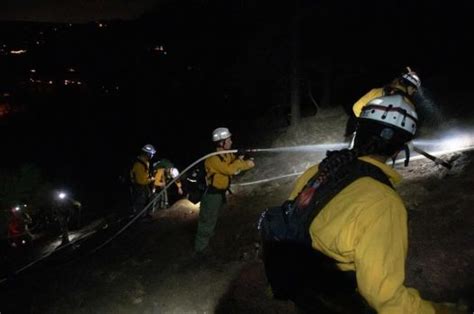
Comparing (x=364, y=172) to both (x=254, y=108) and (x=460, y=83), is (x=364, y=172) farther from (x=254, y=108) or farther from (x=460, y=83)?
(x=254, y=108)

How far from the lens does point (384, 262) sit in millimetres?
1938

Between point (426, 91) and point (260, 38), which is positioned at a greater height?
point (260, 38)

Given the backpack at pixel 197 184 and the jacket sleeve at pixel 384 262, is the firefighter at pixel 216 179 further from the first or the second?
the jacket sleeve at pixel 384 262

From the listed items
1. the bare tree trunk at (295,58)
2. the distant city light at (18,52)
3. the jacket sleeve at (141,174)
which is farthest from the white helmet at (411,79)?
the distant city light at (18,52)

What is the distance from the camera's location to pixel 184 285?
23.3 ft

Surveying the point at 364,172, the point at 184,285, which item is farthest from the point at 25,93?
the point at 364,172

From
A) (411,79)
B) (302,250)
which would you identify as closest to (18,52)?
(411,79)

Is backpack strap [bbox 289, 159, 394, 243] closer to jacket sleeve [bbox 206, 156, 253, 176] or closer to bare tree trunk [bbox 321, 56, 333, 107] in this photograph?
jacket sleeve [bbox 206, 156, 253, 176]

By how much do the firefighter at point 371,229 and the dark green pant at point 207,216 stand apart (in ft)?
17.3

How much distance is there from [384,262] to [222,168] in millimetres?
5651

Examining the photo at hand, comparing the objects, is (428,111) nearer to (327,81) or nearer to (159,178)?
(327,81)

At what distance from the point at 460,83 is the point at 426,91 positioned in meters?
1.10

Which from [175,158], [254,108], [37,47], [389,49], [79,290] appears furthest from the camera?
[37,47]

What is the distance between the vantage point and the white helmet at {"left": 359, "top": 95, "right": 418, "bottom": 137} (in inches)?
97.8
